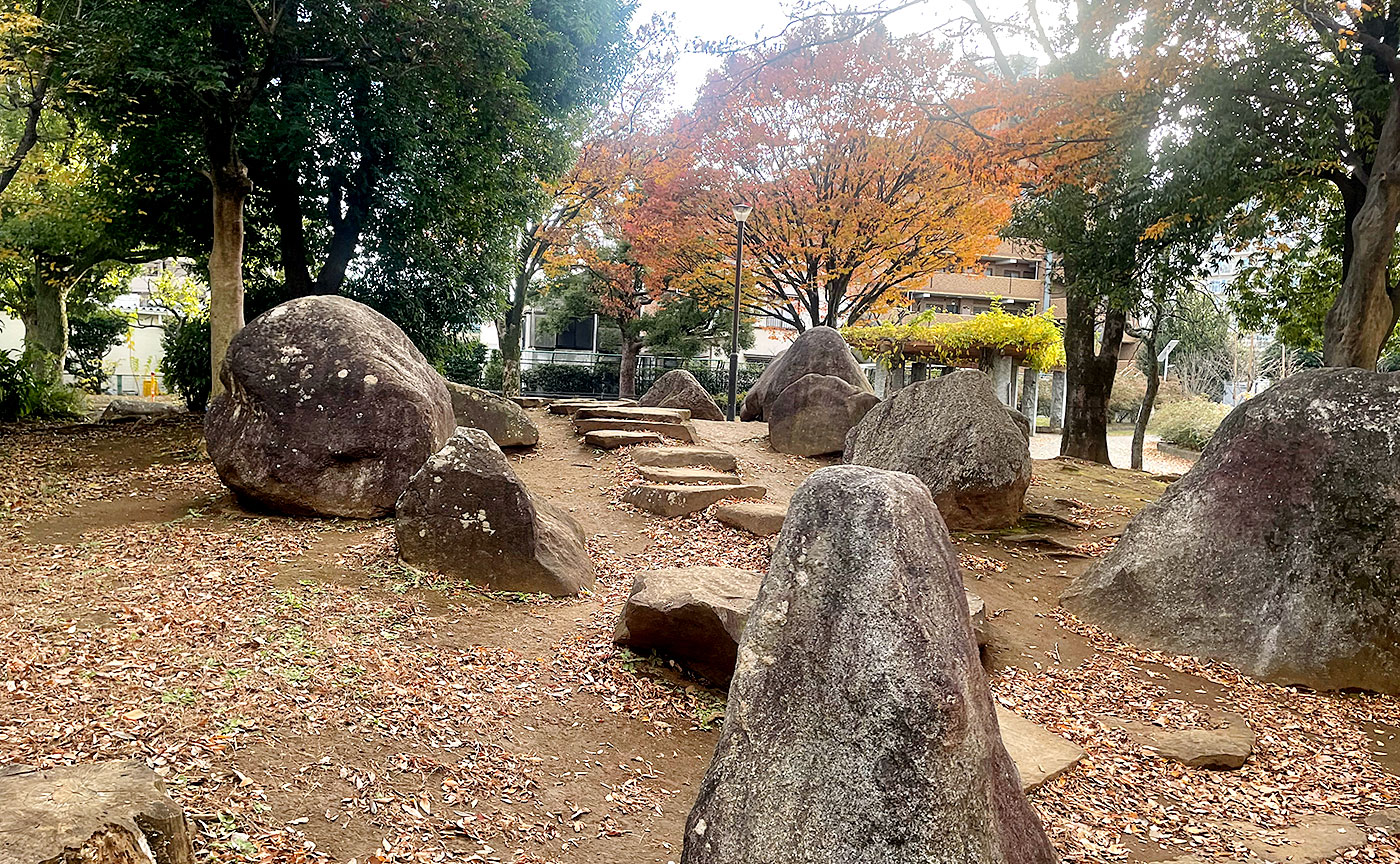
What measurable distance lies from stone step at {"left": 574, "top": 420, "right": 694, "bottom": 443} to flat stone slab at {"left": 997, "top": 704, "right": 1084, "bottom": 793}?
7326 millimetres

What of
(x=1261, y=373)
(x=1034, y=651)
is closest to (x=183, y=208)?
(x=1034, y=651)

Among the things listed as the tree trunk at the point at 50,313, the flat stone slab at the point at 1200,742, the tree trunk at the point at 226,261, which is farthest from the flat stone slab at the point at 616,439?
the tree trunk at the point at 50,313

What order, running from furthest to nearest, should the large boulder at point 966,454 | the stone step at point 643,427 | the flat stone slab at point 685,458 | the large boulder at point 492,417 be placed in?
the stone step at point 643,427, the large boulder at point 492,417, the flat stone slab at point 685,458, the large boulder at point 966,454

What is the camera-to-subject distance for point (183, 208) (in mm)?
12102

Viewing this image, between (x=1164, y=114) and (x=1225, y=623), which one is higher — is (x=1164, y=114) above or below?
above

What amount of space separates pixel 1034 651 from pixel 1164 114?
5963mm

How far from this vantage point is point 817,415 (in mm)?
11984

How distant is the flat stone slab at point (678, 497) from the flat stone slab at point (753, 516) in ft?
0.72

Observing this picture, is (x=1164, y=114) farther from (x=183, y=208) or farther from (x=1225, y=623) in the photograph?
(x=183, y=208)

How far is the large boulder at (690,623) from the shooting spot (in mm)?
5199

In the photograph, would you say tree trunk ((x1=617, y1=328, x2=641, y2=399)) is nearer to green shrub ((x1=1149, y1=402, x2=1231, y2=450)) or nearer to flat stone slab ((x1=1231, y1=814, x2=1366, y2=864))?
green shrub ((x1=1149, y1=402, x2=1231, y2=450))

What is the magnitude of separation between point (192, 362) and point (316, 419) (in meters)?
7.55

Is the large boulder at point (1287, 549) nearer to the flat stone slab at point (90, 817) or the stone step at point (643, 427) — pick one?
the flat stone slab at point (90, 817)

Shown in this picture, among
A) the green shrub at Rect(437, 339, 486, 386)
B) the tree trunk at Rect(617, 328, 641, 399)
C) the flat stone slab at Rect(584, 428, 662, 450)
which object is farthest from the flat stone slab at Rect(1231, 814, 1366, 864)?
the green shrub at Rect(437, 339, 486, 386)
